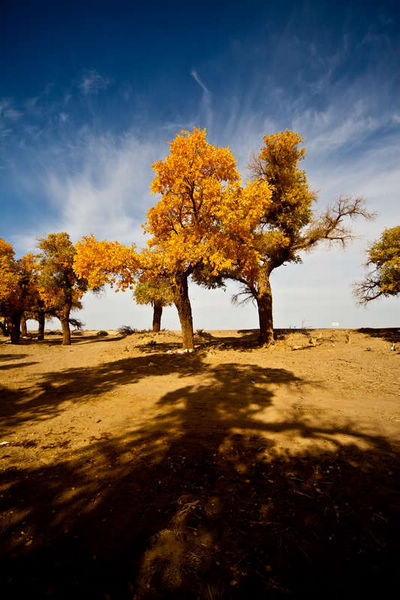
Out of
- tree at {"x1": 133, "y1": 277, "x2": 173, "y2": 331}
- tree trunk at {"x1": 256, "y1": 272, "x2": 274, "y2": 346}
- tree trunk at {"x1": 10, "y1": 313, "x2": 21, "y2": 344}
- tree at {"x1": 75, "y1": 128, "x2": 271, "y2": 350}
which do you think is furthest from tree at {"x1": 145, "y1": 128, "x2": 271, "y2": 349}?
tree trunk at {"x1": 10, "y1": 313, "x2": 21, "y2": 344}

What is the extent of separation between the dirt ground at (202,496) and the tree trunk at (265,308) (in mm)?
9872

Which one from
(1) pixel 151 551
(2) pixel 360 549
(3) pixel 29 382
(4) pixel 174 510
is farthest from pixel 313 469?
(3) pixel 29 382

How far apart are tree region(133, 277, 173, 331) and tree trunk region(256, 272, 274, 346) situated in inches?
238

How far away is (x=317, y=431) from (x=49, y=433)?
469cm

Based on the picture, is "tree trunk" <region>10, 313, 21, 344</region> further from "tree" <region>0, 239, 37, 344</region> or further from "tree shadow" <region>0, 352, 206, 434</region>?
"tree shadow" <region>0, 352, 206, 434</region>

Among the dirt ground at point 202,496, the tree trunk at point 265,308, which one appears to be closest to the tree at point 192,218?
the tree trunk at point 265,308

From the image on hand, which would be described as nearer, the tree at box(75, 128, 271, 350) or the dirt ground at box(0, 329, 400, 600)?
the dirt ground at box(0, 329, 400, 600)

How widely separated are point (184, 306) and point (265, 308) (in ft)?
18.9

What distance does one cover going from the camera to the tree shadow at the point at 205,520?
5.54 ft

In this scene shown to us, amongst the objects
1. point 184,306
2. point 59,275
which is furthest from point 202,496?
point 59,275

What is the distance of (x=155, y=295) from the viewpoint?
1752 cm

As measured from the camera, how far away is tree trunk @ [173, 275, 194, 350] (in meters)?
13.4

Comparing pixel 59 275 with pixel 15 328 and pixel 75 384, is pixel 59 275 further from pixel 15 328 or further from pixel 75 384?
pixel 75 384

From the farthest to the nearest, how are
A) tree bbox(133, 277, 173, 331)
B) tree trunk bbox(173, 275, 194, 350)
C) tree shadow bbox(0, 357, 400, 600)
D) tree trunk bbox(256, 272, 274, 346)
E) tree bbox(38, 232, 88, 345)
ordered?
tree bbox(38, 232, 88, 345), tree trunk bbox(256, 272, 274, 346), tree bbox(133, 277, 173, 331), tree trunk bbox(173, 275, 194, 350), tree shadow bbox(0, 357, 400, 600)
